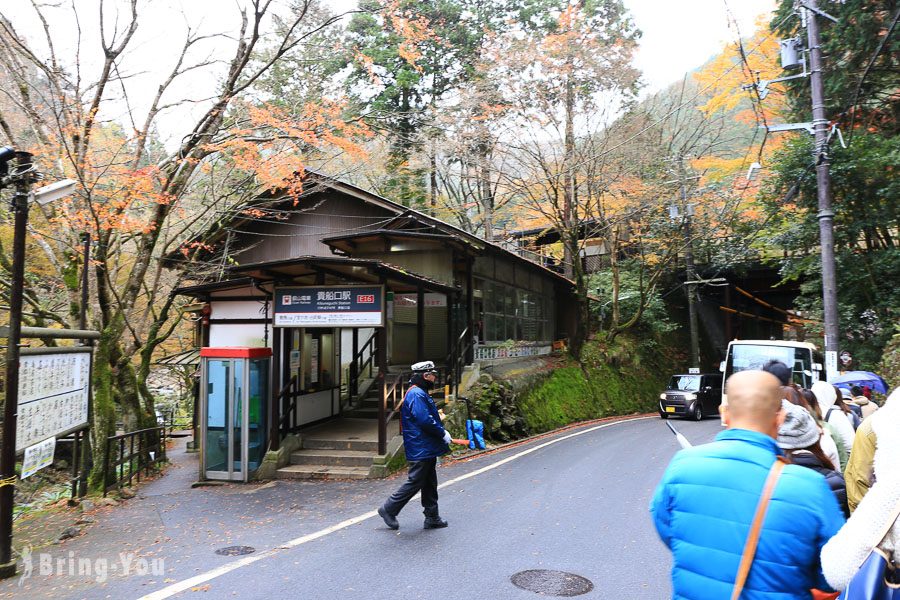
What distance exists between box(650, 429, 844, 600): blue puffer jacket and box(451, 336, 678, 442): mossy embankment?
1083cm

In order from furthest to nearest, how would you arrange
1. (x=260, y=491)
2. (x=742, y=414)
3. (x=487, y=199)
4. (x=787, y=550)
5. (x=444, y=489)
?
(x=487, y=199), (x=260, y=491), (x=444, y=489), (x=742, y=414), (x=787, y=550)

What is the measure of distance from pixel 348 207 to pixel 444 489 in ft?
35.8

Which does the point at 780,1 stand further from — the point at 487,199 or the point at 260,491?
the point at 260,491

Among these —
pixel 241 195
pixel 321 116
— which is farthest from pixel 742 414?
pixel 241 195

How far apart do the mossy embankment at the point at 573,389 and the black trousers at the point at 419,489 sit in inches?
243

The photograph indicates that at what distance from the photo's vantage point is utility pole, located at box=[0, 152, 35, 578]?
5770mm

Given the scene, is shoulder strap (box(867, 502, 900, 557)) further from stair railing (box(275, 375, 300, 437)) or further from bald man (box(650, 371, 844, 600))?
stair railing (box(275, 375, 300, 437))

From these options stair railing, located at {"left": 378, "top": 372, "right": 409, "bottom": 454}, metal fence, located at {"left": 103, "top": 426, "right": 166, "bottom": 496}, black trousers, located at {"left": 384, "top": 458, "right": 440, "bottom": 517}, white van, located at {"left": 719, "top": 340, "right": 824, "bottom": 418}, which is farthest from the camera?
white van, located at {"left": 719, "top": 340, "right": 824, "bottom": 418}

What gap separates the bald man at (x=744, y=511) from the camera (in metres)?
2.21

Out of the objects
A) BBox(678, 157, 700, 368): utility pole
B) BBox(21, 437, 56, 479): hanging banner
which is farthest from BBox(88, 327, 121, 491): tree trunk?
BBox(678, 157, 700, 368): utility pole

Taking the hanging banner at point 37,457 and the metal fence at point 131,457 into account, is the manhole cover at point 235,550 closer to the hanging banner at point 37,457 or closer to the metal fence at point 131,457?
the hanging banner at point 37,457

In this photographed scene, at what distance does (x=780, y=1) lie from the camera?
→ 17047 millimetres

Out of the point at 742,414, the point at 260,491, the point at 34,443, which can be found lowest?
the point at 260,491

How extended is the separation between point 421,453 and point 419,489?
0.45 metres
